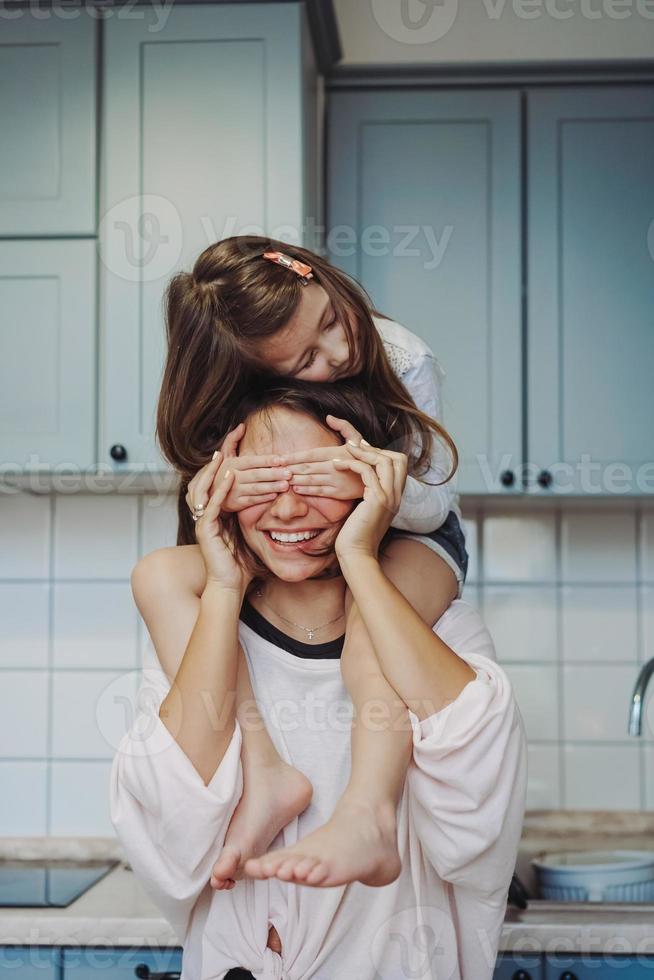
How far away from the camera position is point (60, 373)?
2070 mm

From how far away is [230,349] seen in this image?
4.47ft

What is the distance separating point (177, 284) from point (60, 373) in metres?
0.69

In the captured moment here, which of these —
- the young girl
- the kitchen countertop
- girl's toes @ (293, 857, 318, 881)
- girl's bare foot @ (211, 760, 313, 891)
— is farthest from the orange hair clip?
the kitchen countertop

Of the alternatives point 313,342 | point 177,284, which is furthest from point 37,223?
point 313,342

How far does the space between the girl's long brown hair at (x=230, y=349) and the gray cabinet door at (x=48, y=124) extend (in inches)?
28.5

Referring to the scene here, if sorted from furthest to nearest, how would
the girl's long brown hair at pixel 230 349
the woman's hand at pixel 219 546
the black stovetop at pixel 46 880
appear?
the black stovetop at pixel 46 880 → the girl's long brown hair at pixel 230 349 → the woman's hand at pixel 219 546

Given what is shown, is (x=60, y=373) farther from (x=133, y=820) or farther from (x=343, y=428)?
(x=133, y=820)

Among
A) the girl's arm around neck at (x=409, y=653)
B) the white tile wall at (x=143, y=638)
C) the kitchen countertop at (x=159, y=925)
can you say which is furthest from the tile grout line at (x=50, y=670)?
the girl's arm around neck at (x=409, y=653)

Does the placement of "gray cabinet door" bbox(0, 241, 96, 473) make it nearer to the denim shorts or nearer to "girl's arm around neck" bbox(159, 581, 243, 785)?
the denim shorts

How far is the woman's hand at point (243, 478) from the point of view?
1233 millimetres

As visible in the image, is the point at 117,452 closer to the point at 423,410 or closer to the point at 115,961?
the point at 423,410

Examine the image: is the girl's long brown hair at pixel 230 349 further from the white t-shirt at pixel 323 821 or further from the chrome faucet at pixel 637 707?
the chrome faucet at pixel 637 707

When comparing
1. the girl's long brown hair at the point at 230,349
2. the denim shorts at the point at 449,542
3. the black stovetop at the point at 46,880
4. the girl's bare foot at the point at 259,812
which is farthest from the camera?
the black stovetop at the point at 46,880

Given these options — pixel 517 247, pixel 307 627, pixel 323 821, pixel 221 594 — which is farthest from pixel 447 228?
pixel 323 821
